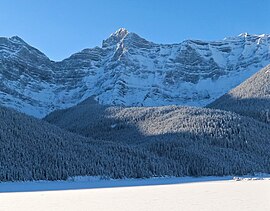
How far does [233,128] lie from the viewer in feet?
622

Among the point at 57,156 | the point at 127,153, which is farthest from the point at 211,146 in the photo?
the point at 57,156

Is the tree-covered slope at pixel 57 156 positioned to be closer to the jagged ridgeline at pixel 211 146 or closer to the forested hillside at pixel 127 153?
the forested hillside at pixel 127 153

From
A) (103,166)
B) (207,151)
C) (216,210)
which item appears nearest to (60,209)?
(216,210)

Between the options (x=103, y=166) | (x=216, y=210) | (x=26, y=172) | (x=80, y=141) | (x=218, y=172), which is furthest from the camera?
(x=80, y=141)

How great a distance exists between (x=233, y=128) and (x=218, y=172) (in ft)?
156

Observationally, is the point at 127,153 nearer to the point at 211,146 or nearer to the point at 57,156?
the point at 57,156

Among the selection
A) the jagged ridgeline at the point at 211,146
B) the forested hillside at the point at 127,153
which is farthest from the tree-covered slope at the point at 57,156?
the jagged ridgeline at the point at 211,146

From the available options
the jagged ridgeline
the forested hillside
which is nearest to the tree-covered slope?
the forested hillside

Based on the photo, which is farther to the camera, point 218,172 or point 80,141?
point 80,141

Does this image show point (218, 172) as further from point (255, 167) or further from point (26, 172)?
point (26, 172)

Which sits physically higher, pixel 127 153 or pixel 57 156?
pixel 127 153

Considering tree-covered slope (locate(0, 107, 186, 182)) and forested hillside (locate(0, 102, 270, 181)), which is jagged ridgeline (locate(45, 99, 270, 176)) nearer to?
forested hillside (locate(0, 102, 270, 181))

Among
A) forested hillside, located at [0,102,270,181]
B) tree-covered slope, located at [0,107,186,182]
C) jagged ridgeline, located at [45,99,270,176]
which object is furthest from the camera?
jagged ridgeline, located at [45,99,270,176]

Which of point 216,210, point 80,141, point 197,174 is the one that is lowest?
point 216,210
